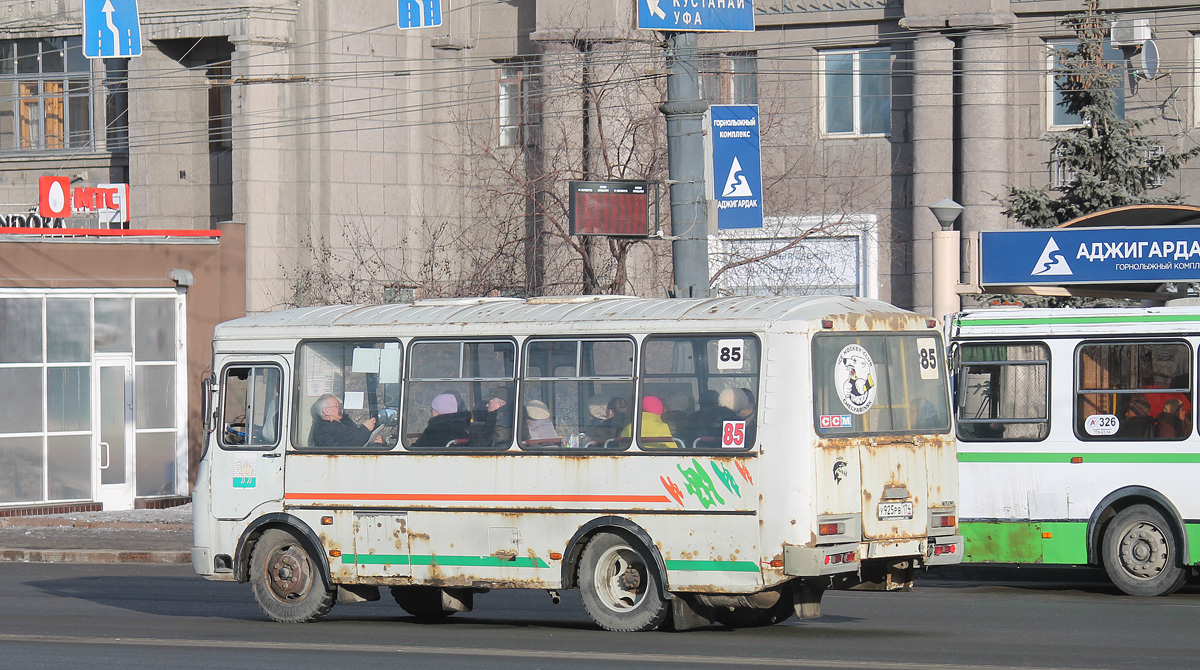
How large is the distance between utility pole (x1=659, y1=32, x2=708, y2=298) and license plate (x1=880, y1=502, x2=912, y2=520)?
19.0 feet

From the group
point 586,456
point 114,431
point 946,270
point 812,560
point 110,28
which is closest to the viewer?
point 812,560

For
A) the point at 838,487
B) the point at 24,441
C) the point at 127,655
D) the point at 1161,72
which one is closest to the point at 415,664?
the point at 127,655

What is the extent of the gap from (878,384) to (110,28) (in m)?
17.8

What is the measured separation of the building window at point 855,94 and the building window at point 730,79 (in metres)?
1.39

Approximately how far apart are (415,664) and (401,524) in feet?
8.37

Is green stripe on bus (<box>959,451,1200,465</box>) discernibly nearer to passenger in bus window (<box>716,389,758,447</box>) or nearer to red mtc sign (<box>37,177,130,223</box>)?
passenger in bus window (<box>716,389,758,447</box>)

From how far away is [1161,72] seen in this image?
1174 inches

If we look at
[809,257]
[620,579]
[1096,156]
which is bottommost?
[620,579]

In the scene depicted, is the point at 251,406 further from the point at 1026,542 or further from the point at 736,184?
the point at 1026,542

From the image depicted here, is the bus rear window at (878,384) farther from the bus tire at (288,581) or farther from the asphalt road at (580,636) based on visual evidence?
the bus tire at (288,581)

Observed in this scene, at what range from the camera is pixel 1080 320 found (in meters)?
16.6

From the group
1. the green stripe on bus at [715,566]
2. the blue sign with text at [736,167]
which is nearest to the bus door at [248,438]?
the green stripe on bus at [715,566]

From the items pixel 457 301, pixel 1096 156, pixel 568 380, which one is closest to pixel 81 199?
pixel 1096 156

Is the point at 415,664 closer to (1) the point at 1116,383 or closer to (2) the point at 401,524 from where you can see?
(2) the point at 401,524
